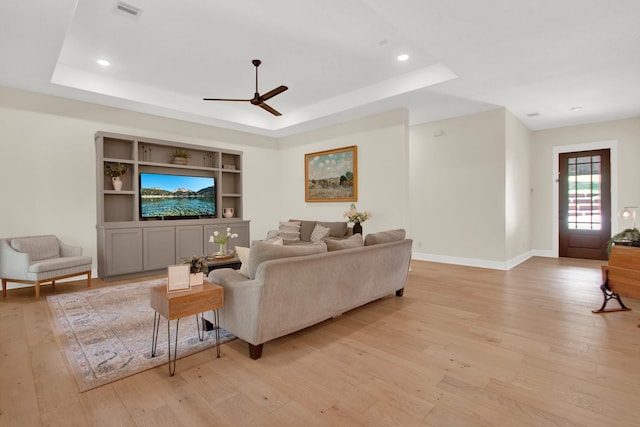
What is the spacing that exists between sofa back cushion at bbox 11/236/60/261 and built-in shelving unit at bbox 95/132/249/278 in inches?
22.2

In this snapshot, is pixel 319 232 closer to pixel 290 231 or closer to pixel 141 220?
pixel 290 231

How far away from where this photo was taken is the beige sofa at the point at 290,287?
2.43 meters

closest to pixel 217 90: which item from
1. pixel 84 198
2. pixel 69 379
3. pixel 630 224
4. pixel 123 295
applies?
pixel 84 198

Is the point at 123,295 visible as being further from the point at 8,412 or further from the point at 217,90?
the point at 217,90

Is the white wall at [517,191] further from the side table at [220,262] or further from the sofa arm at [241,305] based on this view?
the sofa arm at [241,305]

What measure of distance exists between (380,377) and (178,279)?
5.37ft

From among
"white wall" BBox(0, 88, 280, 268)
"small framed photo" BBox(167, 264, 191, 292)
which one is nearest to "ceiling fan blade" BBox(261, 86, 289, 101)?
"small framed photo" BBox(167, 264, 191, 292)

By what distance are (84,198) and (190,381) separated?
439 centimetres

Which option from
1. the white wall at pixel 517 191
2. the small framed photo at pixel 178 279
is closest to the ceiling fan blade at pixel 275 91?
the small framed photo at pixel 178 279

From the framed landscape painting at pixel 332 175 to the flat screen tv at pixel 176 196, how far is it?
211cm

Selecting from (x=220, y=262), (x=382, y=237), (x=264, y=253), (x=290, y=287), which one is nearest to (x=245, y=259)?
(x=264, y=253)

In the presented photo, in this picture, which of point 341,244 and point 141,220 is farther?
point 141,220

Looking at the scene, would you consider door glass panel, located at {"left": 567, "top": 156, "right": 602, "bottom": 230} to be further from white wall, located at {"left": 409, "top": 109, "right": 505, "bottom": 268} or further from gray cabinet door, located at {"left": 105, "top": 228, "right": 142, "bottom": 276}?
gray cabinet door, located at {"left": 105, "top": 228, "right": 142, "bottom": 276}

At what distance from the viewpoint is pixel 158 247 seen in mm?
5367
